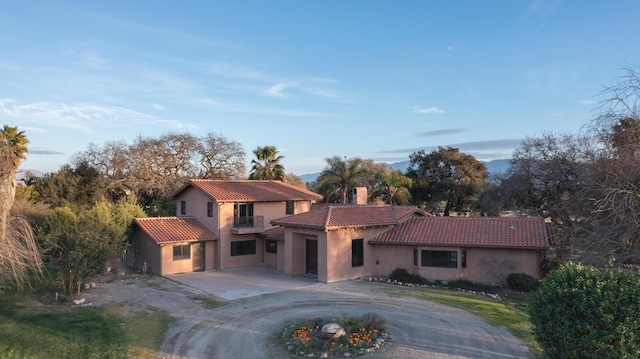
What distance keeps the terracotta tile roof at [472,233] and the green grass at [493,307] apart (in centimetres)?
306

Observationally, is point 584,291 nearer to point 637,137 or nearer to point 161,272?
point 637,137

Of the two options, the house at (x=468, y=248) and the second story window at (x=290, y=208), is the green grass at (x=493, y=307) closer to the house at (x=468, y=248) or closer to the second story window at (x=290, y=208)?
the house at (x=468, y=248)

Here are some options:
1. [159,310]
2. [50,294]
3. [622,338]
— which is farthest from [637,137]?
[50,294]

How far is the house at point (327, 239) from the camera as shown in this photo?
23.7 meters

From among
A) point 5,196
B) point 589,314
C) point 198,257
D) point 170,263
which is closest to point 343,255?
point 198,257

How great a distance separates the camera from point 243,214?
3041 centimetres

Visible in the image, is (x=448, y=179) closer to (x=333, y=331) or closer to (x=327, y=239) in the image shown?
(x=327, y=239)

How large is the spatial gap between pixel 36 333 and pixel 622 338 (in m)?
17.3

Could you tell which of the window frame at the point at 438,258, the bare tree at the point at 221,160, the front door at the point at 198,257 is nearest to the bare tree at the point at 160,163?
the bare tree at the point at 221,160

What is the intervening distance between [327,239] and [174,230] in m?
11.0

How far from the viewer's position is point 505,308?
61.2 ft

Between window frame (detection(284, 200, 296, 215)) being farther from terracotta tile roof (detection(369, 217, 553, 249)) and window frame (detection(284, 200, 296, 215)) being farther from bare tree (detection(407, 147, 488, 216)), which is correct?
bare tree (detection(407, 147, 488, 216))

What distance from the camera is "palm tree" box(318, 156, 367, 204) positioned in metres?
43.3

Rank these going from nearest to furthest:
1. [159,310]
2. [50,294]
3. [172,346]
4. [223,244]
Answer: [172,346] → [159,310] → [50,294] → [223,244]
